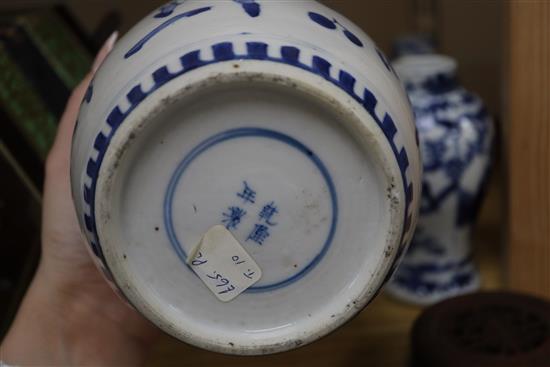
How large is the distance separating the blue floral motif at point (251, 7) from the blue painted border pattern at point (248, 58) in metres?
0.04

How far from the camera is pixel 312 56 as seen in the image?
446 mm

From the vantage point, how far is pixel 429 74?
825 millimetres

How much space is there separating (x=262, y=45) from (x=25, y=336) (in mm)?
423

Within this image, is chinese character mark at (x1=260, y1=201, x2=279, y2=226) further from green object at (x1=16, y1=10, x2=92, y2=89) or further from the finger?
green object at (x1=16, y1=10, x2=92, y2=89)

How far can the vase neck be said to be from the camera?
2.71 ft

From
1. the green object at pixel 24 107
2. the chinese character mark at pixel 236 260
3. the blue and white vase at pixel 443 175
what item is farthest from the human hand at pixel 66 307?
the blue and white vase at pixel 443 175

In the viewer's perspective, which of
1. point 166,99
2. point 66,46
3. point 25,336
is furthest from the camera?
point 66,46

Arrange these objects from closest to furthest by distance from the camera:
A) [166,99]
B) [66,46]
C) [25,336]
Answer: [166,99] < [25,336] < [66,46]

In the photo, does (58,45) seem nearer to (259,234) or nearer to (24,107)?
(24,107)

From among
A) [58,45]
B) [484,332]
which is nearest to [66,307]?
[58,45]

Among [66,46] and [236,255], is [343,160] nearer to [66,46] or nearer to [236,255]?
[236,255]

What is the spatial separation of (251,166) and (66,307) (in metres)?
0.36

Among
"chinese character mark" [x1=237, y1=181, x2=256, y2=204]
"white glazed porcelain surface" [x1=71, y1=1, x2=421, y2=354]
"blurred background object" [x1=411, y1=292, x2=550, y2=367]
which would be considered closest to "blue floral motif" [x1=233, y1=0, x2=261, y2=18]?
"white glazed porcelain surface" [x1=71, y1=1, x2=421, y2=354]

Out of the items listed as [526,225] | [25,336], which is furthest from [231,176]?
[526,225]
